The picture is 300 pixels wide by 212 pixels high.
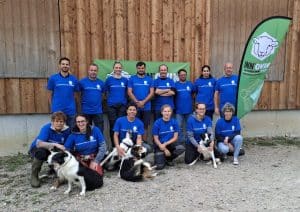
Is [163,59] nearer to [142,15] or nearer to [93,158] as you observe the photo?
[142,15]

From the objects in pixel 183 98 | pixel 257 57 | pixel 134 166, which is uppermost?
pixel 257 57

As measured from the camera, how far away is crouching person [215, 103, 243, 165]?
5717mm

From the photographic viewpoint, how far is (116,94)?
5.94 m

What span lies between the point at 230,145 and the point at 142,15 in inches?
130

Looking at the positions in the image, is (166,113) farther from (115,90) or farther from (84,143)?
(84,143)

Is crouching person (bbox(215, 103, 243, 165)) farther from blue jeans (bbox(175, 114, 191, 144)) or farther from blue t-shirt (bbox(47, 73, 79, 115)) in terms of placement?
blue t-shirt (bbox(47, 73, 79, 115))

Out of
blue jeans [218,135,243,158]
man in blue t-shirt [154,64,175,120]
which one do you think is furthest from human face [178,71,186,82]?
blue jeans [218,135,243,158]

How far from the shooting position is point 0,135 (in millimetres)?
6039

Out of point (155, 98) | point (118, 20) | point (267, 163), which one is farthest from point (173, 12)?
point (267, 163)

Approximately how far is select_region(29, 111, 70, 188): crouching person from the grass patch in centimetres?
102

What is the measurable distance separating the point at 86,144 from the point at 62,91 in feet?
4.11

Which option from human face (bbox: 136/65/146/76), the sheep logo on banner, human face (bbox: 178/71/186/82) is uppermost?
the sheep logo on banner

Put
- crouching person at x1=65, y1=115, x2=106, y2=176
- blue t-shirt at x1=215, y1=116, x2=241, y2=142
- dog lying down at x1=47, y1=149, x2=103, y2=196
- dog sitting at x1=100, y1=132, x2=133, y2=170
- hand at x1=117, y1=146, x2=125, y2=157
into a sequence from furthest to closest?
blue t-shirt at x1=215, y1=116, x2=241, y2=142, dog sitting at x1=100, y1=132, x2=133, y2=170, hand at x1=117, y1=146, x2=125, y2=157, crouching person at x1=65, y1=115, x2=106, y2=176, dog lying down at x1=47, y1=149, x2=103, y2=196

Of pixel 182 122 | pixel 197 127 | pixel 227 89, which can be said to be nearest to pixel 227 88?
pixel 227 89
